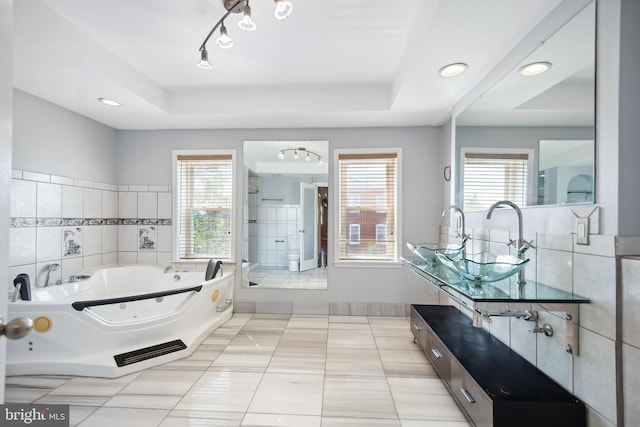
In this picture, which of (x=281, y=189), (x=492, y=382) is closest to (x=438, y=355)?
(x=492, y=382)

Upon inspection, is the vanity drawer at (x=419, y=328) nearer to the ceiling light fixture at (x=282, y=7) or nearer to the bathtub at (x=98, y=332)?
the bathtub at (x=98, y=332)

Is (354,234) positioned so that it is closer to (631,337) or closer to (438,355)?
(438,355)

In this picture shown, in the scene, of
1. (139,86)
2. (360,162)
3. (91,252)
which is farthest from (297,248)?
(139,86)

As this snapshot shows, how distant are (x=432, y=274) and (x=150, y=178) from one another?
3401 millimetres

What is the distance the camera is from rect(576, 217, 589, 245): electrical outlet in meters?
1.30

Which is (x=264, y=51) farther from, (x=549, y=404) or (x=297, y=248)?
(x=297, y=248)

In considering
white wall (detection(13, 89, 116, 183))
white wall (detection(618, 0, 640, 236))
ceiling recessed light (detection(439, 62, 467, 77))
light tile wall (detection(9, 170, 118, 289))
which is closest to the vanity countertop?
white wall (detection(618, 0, 640, 236))

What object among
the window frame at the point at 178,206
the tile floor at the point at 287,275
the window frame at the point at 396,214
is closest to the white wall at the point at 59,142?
the window frame at the point at 178,206

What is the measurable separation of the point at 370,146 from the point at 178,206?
8.09ft

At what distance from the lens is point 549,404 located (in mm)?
1285

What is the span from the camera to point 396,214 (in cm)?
335

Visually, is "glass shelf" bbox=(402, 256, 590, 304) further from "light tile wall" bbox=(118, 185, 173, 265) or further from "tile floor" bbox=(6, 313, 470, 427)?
"light tile wall" bbox=(118, 185, 173, 265)

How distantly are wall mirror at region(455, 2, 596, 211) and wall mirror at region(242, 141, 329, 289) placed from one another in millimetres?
2800
